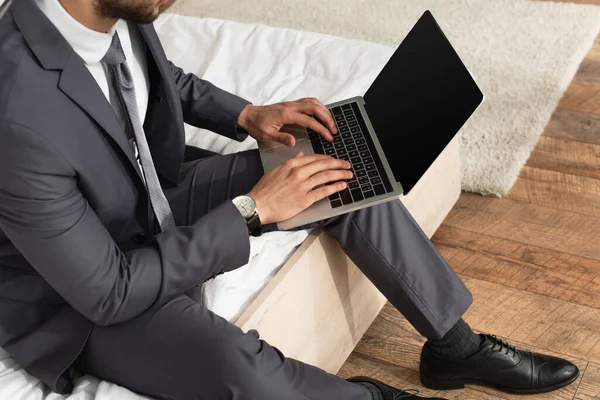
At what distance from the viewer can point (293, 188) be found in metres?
1.38

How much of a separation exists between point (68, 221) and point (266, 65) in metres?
1.04

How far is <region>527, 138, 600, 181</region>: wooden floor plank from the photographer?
2.26m

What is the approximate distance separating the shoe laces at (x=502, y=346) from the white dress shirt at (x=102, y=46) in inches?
32.4

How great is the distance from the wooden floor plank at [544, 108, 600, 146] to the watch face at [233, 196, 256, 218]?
1245mm

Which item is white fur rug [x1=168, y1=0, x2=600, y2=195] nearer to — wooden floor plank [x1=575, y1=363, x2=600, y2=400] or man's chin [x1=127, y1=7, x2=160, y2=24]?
wooden floor plank [x1=575, y1=363, x2=600, y2=400]

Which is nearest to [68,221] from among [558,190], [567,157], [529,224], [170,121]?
[170,121]

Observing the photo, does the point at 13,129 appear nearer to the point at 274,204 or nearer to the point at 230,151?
the point at 274,204

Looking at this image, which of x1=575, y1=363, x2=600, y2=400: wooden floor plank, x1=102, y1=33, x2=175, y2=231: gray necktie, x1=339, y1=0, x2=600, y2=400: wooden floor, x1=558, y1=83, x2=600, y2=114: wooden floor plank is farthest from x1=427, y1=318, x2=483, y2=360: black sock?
x1=558, y1=83, x2=600, y2=114: wooden floor plank

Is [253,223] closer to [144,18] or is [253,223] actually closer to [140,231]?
[140,231]

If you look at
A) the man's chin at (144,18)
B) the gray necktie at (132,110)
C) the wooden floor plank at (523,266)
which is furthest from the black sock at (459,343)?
the man's chin at (144,18)

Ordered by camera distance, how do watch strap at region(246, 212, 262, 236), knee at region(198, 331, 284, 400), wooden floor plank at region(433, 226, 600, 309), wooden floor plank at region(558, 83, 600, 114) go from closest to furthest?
knee at region(198, 331, 284, 400) → watch strap at region(246, 212, 262, 236) → wooden floor plank at region(433, 226, 600, 309) → wooden floor plank at region(558, 83, 600, 114)

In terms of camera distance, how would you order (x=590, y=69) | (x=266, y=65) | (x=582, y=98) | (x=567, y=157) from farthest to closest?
(x=590, y=69) → (x=582, y=98) → (x=567, y=157) → (x=266, y=65)

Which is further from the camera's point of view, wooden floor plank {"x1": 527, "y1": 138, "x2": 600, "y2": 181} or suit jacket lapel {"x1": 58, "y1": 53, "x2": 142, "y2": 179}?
wooden floor plank {"x1": 527, "y1": 138, "x2": 600, "y2": 181}

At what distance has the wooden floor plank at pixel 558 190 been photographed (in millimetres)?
2137
